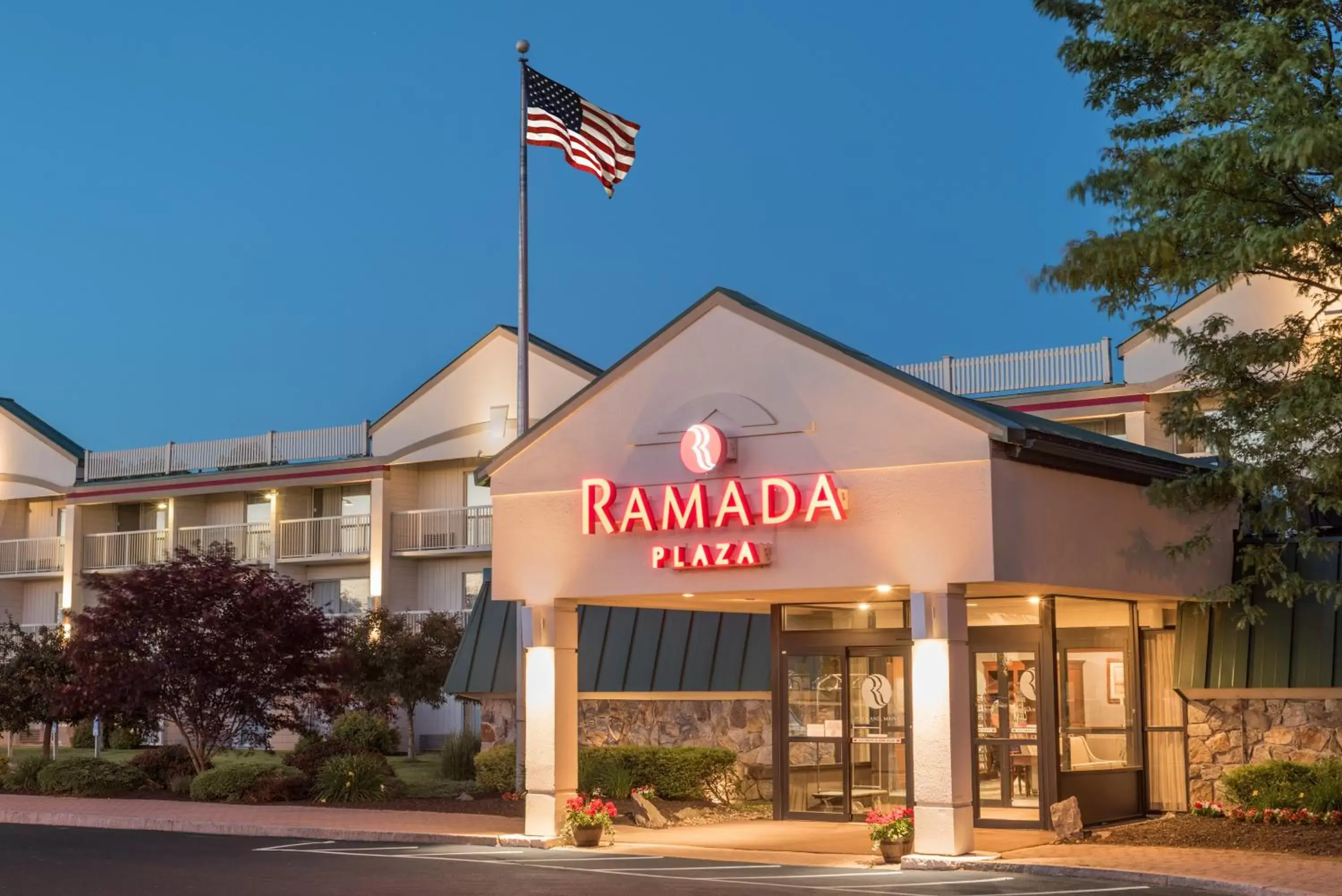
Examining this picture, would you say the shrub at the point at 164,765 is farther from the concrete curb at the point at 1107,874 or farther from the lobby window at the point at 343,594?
the lobby window at the point at 343,594

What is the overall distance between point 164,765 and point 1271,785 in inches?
728

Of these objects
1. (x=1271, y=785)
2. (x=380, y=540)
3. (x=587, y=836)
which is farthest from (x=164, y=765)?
(x=1271, y=785)

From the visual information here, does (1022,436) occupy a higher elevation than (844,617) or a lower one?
higher

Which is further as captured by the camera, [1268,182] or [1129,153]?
[1129,153]

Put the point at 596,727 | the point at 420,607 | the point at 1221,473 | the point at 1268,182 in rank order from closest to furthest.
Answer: the point at 1268,182 → the point at 1221,473 → the point at 596,727 → the point at 420,607

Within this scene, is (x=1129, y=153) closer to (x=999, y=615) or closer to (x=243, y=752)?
(x=999, y=615)

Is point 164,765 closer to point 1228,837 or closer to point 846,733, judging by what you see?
point 846,733

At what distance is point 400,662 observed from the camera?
1501 inches

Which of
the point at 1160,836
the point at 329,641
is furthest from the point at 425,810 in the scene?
the point at 1160,836

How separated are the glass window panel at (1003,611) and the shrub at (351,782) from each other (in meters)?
10.2

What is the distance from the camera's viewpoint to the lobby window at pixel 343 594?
46656 mm

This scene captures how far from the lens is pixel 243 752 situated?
3772 centimetres

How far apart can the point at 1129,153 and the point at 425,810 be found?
13.4m

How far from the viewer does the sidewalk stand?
20.4 m
